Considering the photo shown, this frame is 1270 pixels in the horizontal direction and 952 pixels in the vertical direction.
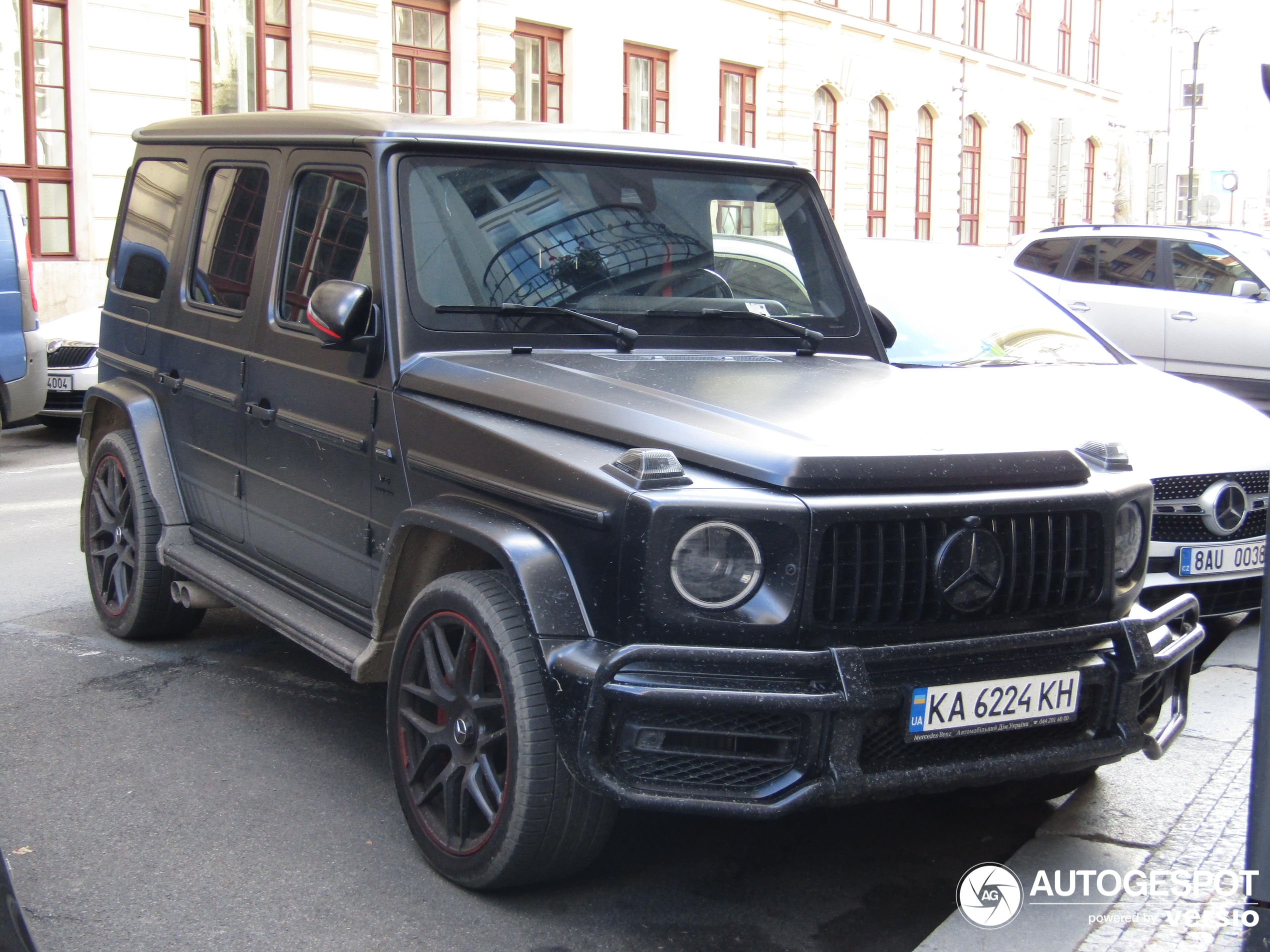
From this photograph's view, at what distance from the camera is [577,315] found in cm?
404

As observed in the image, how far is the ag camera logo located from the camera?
3225 millimetres

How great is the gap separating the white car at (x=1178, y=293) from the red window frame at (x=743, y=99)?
1566 centimetres

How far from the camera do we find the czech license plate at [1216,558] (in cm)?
522

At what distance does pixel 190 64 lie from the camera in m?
19.1

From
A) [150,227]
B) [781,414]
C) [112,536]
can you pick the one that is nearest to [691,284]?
[781,414]

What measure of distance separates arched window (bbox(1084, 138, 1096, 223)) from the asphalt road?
44.3 m

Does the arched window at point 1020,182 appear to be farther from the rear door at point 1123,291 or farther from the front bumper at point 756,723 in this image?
the front bumper at point 756,723

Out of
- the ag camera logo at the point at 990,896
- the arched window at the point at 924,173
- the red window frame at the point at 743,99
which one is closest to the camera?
the ag camera logo at the point at 990,896

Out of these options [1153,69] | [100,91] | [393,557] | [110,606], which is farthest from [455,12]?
[1153,69]

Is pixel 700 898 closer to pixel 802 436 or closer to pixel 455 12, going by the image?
pixel 802 436

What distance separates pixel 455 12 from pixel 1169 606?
20.8 meters

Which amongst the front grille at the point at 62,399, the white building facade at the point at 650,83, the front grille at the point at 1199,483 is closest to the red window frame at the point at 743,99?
the white building facade at the point at 650,83

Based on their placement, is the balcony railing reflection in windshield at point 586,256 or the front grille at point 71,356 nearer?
the balcony railing reflection in windshield at point 586,256

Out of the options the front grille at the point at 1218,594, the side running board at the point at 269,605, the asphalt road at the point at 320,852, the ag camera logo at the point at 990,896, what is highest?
the side running board at the point at 269,605
